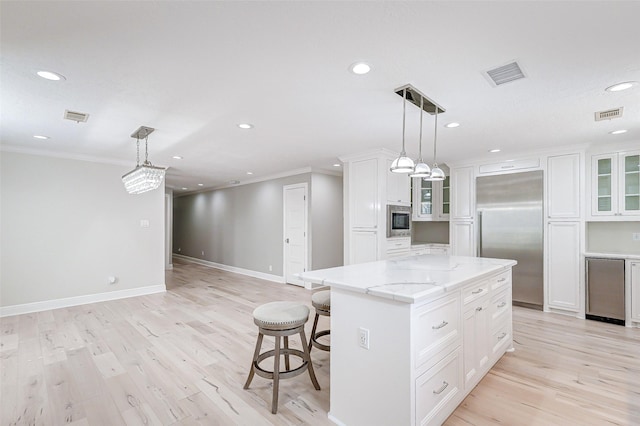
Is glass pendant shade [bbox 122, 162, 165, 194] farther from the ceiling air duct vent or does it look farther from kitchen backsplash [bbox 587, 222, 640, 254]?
kitchen backsplash [bbox 587, 222, 640, 254]

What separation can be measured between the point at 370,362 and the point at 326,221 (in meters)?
4.65

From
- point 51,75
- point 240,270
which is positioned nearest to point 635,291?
point 51,75

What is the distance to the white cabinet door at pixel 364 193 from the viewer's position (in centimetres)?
453

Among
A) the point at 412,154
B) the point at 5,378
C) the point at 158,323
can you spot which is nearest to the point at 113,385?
the point at 5,378

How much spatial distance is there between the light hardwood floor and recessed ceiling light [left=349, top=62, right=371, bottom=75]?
7.91ft

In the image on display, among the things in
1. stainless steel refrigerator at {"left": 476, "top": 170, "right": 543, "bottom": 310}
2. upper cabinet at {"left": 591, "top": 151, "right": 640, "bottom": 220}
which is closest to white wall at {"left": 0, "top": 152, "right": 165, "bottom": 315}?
stainless steel refrigerator at {"left": 476, "top": 170, "right": 543, "bottom": 310}

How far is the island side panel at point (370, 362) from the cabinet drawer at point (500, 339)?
1.46 m

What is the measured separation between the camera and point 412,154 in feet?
15.6

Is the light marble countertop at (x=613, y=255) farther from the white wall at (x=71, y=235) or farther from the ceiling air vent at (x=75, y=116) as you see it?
the white wall at (x=71, y=235)

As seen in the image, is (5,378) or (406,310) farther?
(5,378)

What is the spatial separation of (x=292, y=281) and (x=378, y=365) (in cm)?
475

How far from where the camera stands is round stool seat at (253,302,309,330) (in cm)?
219

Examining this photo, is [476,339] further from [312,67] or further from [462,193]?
[462,193]

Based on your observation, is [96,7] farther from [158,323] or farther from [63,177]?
[63,177]
